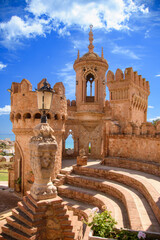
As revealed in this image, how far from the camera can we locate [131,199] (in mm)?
7508

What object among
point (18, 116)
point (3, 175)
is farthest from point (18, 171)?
point (3, 175)

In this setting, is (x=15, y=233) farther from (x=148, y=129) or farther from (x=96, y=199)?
(x=148, y=129)

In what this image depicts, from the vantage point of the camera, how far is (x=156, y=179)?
9.16 m

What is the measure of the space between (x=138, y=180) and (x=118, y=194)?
1.13 metres

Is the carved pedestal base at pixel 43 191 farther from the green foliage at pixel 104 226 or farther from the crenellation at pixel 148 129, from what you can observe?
the crenellation at pixel 148 129

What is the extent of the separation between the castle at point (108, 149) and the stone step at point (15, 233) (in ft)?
0.30

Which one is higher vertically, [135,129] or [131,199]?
[135,129]

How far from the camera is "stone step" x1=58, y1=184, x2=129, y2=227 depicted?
691 cm

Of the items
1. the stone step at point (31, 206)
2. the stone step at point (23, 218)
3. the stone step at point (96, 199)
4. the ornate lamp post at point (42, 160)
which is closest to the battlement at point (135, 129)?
the stone step at point (96, 199)

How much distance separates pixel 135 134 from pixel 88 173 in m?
3.99

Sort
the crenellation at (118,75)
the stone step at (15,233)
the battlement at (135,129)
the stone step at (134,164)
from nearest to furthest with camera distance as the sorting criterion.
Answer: the stone step at (15,233) < the stone step at (134,164) < the battlement at (135,129) < the crenellation at (118,75)

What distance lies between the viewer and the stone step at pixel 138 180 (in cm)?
671

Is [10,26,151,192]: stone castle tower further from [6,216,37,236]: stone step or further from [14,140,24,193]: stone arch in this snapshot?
[6,216,37,236]: stone step

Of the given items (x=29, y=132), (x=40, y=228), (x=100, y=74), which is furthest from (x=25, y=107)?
(x=100, y=74)
